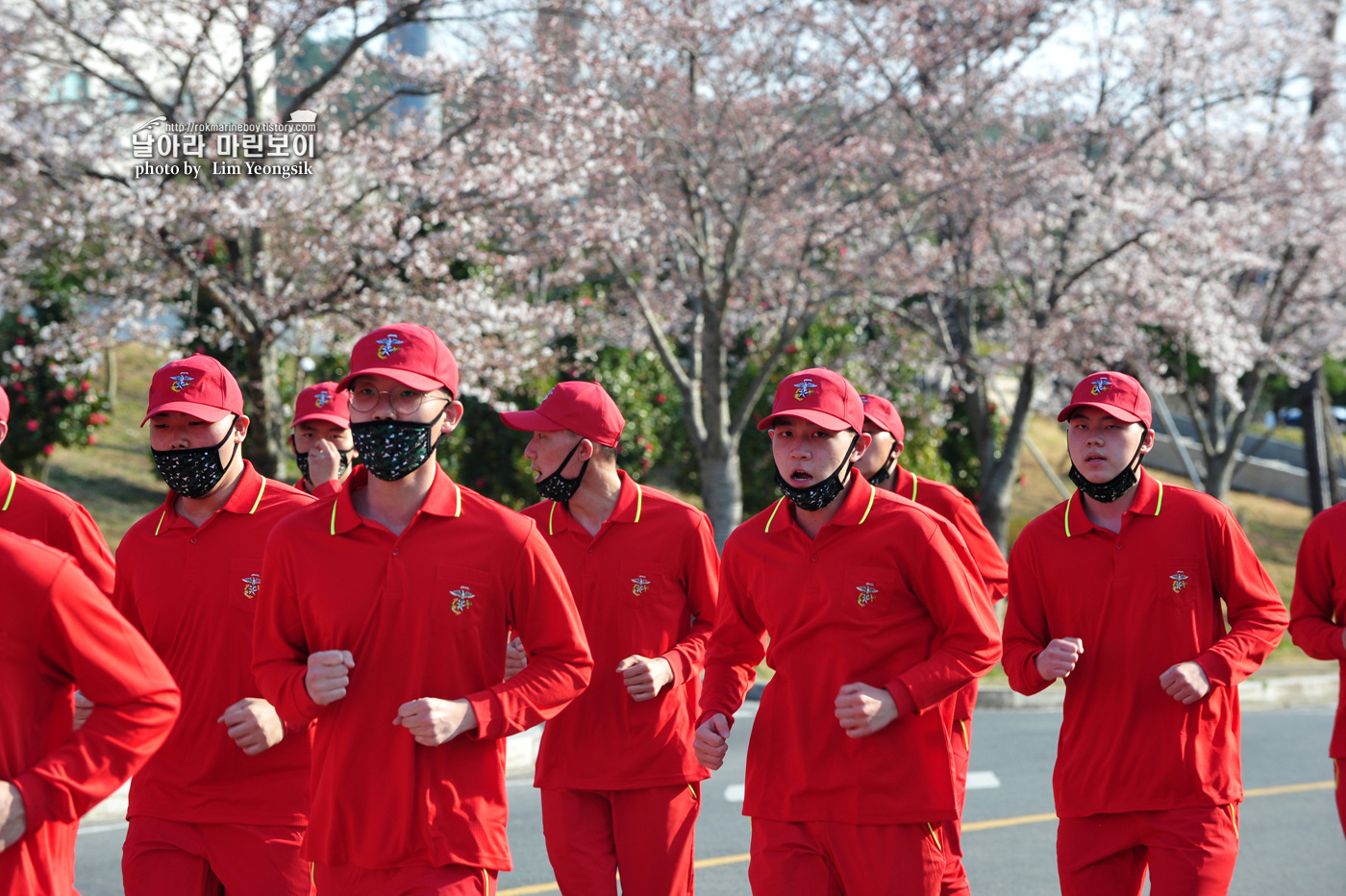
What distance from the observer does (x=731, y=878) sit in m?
7.31

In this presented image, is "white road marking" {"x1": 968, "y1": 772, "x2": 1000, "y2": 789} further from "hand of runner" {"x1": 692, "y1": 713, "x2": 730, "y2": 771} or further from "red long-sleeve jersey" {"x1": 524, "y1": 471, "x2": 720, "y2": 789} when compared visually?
"hand of runner" {"x1": 692, "y1": 713, "x2": 730, "y2": 771}

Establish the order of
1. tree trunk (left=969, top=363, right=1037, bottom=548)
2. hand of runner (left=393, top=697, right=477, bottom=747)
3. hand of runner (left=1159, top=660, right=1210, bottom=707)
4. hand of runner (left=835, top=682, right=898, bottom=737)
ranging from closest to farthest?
hand of runner (left=393, top=697, right=477, bottom=747)
hand of runner (left=835, top=682, right=898, bottom=737)
hand of runner (left=1159, top=660, right=1210, bottom=707)
tree trunk (left=969, top=363, right=1037, bottom=548)

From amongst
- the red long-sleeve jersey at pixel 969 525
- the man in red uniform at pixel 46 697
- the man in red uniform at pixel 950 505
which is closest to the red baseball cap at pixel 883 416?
the man in red uniform at pixel 950 505

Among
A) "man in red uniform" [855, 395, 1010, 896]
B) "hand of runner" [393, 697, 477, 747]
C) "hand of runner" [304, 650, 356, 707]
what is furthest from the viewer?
"man in red uniform" [855, 395, 1010, 896]

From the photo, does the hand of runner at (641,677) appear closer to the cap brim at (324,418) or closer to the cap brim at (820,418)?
the cap brim at (820,418)

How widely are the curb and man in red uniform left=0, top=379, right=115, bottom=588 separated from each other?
32.5ft

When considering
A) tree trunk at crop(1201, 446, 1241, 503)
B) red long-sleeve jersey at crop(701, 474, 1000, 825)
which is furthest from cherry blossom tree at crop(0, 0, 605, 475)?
tree trunk at crop(1201, 446, 1241, 503)

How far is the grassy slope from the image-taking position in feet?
57.4

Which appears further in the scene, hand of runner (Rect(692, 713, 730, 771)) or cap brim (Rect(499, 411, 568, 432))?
cap brim (Rect(499, 411, 568, 432))

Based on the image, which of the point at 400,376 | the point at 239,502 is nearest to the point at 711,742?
the point at 400,376

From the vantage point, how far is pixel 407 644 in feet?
12.3

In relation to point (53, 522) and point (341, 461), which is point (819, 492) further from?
point (341, 461)

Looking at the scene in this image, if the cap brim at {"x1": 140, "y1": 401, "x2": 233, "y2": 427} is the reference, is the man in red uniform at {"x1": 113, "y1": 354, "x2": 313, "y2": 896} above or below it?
below

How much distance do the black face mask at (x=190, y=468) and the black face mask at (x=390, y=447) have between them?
1.00 metres
